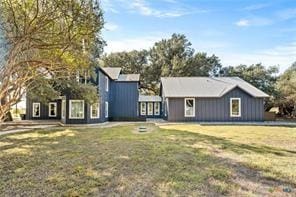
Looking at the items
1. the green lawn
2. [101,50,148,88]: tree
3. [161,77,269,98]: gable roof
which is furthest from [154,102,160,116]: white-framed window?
the green lawn

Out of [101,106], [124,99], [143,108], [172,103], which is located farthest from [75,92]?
[143,108]

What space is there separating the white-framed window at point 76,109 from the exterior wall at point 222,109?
785cm

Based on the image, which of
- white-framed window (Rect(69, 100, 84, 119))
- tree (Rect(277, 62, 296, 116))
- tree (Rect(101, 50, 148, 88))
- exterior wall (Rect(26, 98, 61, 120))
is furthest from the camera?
tree (Rect(101, 50, 148, 88))

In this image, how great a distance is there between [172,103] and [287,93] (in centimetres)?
1397

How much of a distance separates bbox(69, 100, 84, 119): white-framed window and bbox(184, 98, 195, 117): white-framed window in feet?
29.9

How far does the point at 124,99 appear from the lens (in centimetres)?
2994

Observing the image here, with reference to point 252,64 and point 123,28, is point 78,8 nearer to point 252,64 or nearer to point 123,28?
point 123,28

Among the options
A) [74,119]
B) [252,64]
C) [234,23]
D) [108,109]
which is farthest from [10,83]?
[252,64]

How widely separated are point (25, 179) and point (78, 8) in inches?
146

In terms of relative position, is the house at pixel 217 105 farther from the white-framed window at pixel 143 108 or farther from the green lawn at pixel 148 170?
the green lawn at pixel 148 170

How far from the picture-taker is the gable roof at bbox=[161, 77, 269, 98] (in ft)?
87.9

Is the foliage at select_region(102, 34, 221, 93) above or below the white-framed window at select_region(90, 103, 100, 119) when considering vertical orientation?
above

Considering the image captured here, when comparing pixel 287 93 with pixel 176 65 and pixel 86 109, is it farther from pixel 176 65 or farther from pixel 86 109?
pixel 86 109

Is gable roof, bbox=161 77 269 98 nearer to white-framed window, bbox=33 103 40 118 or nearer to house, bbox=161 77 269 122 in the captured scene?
house, bbox=161 77 269 122
